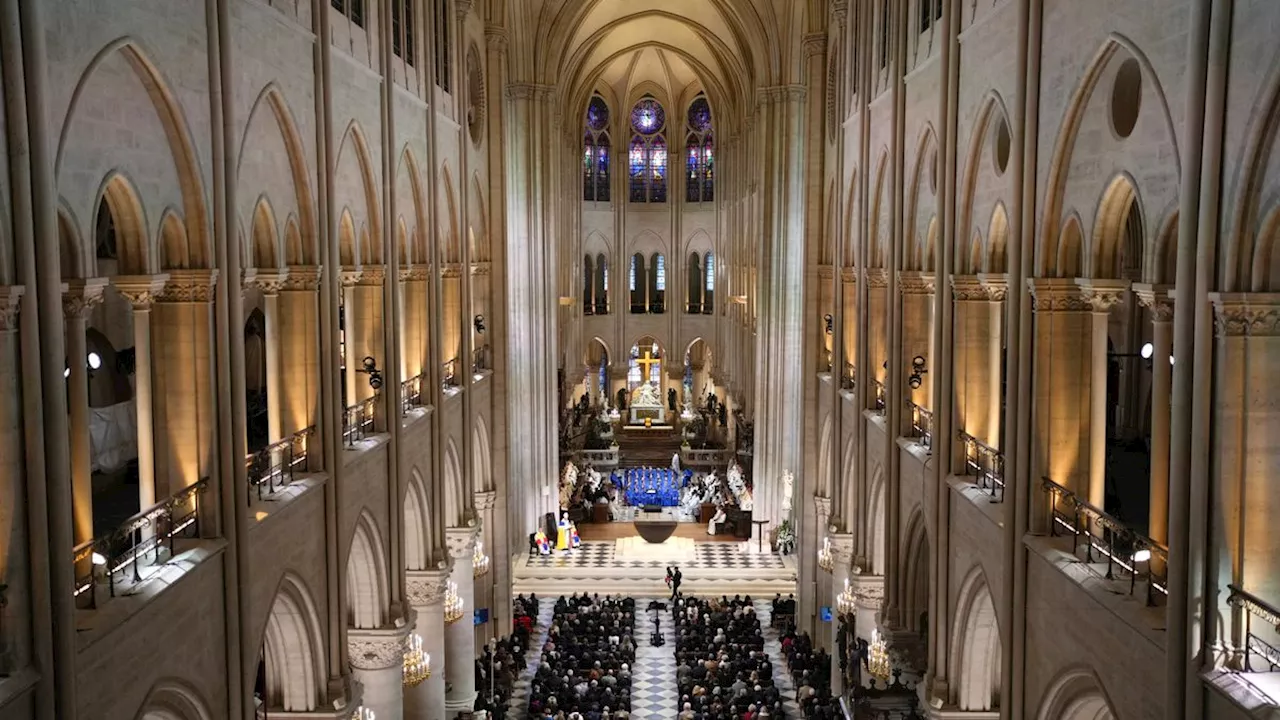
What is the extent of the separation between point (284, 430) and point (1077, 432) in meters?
10.5

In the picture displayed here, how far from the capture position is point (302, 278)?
17.0m

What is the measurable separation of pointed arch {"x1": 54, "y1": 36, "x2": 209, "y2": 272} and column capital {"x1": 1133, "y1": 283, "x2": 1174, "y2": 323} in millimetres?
9767

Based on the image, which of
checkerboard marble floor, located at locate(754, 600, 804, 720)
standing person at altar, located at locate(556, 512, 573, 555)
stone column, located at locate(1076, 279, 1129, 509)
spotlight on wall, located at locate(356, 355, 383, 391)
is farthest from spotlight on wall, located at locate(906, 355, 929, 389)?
standing person at altar, located at locate(556, 512, 573, 555)

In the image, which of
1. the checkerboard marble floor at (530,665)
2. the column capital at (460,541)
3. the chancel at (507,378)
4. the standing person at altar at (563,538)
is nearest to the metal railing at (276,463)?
the chancel at (507,378)

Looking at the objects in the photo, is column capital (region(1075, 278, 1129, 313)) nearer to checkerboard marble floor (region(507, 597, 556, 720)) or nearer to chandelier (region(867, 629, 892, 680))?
chandelier (region(867, 629, 892, 680))

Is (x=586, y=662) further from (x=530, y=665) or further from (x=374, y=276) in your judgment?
(x=374, y=276)

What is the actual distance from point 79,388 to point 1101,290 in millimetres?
10455

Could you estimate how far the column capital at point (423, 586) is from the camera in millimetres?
23953

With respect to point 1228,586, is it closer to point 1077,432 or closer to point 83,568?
point 1077,432

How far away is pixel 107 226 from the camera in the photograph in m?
21.6

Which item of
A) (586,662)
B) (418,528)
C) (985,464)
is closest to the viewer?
(985,464)

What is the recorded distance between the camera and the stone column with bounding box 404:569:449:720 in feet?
78.9

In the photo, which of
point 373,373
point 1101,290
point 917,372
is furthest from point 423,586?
point 1101,290

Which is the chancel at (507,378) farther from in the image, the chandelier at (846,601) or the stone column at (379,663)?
the chandelier at (846,601)
